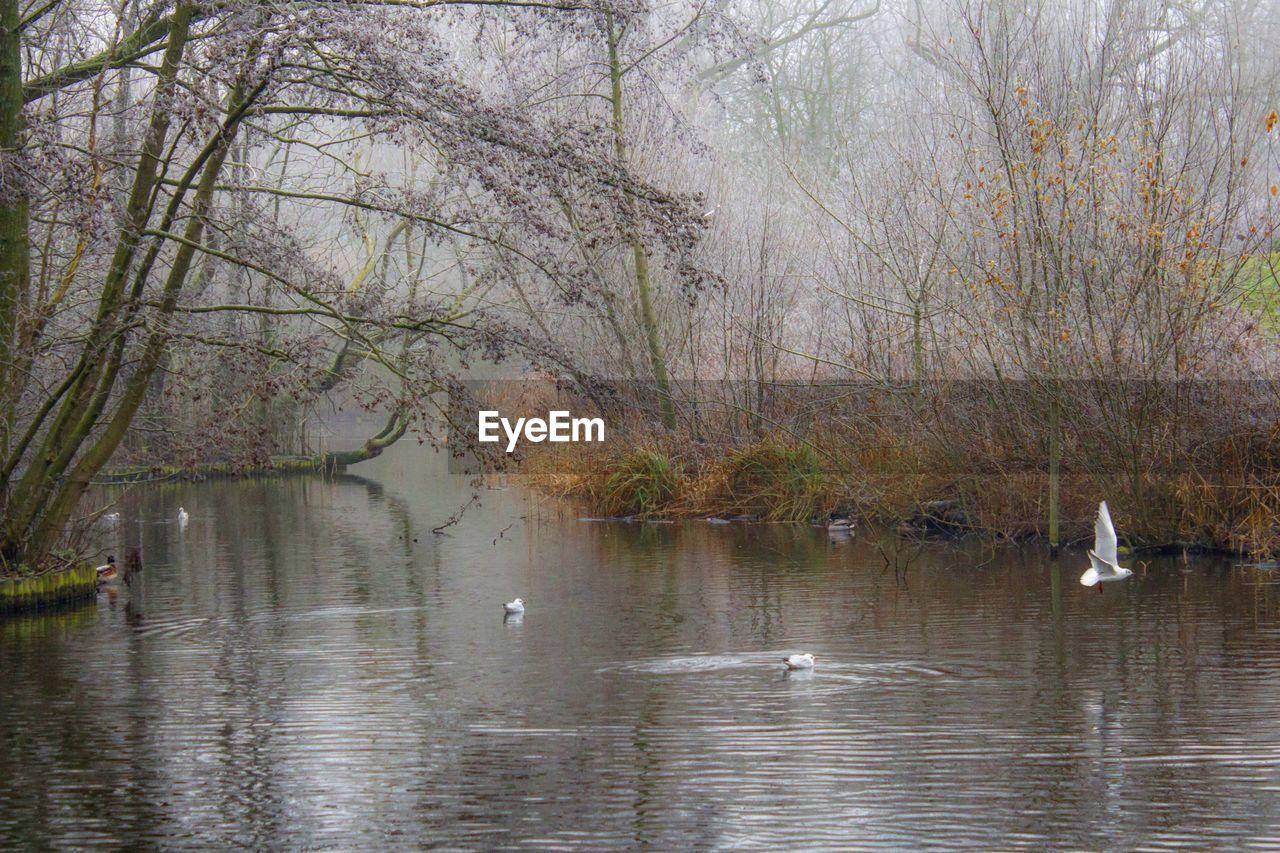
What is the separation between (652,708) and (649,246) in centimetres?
406

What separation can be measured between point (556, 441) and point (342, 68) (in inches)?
616

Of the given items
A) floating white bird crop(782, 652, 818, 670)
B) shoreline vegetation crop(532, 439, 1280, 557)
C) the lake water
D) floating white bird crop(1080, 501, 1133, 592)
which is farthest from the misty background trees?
floating white bird crop(1080, 501, 1133, 592)

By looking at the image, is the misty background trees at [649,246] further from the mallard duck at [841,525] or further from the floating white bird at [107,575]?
the floating white bird at [107,575]

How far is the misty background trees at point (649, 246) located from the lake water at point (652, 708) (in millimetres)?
1727

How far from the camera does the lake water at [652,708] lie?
678 centimetres

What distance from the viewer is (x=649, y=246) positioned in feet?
38.7

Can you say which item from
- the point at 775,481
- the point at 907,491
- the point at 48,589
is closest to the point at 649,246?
the point at 48,589

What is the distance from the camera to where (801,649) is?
11.0 m

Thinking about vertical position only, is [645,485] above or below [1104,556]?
above

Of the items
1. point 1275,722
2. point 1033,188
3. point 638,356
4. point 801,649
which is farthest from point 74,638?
point 638,356

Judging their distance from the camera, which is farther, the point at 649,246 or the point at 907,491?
the point at 907,491

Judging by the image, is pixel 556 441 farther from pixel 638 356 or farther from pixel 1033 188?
pixel 1033 188

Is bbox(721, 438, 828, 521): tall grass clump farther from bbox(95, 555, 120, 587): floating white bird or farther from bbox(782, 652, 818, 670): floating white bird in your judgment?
bbox(782, 652, 818, 670): floating white bird

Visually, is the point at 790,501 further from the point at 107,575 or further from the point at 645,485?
the point at 107,575
